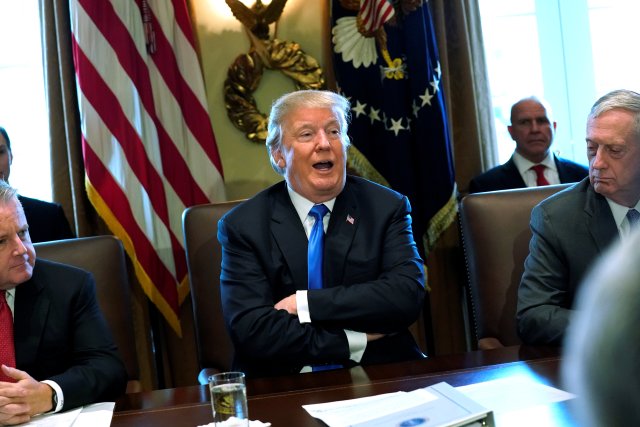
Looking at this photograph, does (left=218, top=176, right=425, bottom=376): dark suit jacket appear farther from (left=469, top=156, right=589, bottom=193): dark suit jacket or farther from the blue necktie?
(left=469, top=156, right=589, bottom=193): dark suit jacket

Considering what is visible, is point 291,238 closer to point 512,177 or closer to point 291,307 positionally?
point 291,307

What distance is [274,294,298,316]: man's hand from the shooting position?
2615mm

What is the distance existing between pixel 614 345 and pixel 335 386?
170 cm

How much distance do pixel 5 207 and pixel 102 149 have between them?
162cm

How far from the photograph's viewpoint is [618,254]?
39 cm

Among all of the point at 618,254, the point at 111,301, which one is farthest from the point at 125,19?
the point at 618,254

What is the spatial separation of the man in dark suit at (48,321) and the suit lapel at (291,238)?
63 cm

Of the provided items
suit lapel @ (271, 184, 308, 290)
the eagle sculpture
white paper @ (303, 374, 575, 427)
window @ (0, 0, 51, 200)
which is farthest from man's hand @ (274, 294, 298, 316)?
window @ (0, 0, 51, 200)

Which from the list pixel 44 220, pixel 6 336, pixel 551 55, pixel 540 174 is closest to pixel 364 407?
pixel 6 336

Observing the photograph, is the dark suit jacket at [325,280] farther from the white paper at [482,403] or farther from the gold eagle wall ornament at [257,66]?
the gold eagle wall ornament at [257,66]

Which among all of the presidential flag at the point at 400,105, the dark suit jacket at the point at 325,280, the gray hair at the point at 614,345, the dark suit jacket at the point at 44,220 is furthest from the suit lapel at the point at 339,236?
the gray hair at the point at 614,345

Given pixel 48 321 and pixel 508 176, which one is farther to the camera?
pixel 508 176

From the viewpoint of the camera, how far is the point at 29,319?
243 cm

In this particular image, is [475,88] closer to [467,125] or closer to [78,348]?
[467,125]
